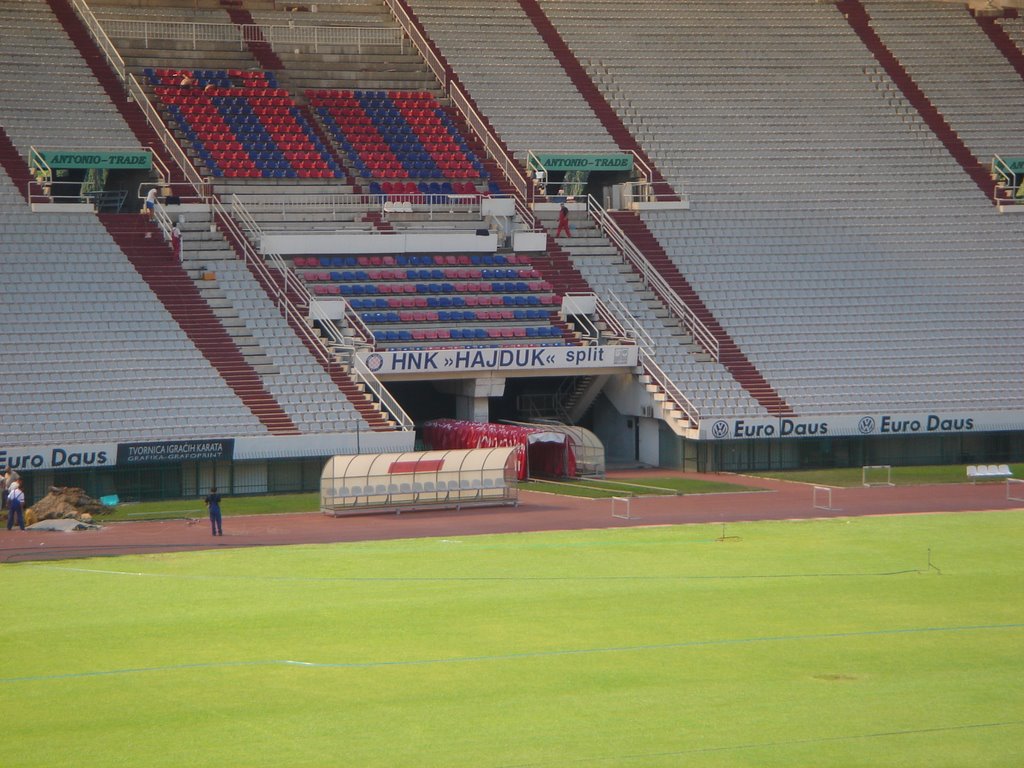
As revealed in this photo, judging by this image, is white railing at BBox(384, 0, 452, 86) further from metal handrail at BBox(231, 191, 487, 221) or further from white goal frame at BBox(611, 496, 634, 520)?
white goal frame at BBox(611, 496, 634, 520)

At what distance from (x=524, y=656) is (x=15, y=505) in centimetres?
1908

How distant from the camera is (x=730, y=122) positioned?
62438mm

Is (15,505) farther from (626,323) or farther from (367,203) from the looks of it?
(626,323)

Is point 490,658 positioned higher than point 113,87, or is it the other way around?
point 113,87

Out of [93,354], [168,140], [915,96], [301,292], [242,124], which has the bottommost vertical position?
[93,354]

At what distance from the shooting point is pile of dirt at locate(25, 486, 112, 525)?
3875cm

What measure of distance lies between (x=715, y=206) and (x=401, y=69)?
14277 mm

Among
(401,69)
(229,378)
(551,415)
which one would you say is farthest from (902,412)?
(401,69)

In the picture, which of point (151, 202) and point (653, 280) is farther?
point (653, 280)

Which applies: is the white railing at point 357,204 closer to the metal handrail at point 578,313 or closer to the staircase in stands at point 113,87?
the staircase in stands at point 113,87

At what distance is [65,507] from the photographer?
128 feet

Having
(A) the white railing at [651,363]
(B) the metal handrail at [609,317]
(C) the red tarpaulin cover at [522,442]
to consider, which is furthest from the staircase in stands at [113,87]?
(A) the white railing at [651,363]

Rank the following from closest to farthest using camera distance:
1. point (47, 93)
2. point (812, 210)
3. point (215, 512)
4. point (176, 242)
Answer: point (215, 512) → point (176, 242) → point (47, 93) → point (812, 210)

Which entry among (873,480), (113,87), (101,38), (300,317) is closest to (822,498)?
(873,480)
